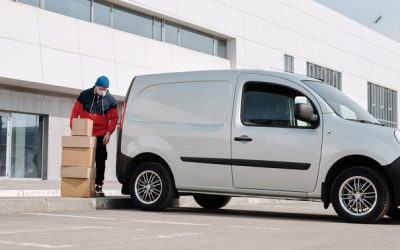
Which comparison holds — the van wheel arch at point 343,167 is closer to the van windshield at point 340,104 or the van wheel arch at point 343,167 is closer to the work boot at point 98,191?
the van windshield at point 340,104

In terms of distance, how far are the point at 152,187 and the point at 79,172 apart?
121cm

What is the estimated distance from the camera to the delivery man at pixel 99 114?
34.7 feet

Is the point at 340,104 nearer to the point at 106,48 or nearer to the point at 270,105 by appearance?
the point at 270,105

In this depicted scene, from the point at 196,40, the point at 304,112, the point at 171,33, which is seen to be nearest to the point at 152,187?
the point at 304,112

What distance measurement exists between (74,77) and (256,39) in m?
12.5

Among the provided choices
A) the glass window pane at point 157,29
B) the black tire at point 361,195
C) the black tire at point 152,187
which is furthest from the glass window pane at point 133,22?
the black tire at point 361,195

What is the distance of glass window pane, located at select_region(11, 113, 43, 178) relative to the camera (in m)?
22.4

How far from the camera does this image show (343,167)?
8719mm

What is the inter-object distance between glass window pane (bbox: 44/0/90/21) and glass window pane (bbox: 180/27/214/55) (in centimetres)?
584

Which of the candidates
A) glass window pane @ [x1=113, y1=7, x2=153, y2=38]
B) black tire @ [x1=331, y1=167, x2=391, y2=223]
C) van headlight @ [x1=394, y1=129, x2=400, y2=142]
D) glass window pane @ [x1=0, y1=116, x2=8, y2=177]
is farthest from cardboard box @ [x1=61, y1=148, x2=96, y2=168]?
glass window pane @ [x1=113, y1=7, x2=153, y2=38]

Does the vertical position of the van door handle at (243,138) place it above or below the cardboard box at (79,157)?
above

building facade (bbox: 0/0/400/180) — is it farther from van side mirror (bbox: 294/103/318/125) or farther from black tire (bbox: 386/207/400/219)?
van side mirror (bbox: 294/103/318/125)

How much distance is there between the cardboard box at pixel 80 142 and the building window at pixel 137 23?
1187 cm

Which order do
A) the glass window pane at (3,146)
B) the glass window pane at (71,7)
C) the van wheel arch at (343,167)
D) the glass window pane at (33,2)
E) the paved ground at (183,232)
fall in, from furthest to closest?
1. the glass window pane at (71,7)
2. the glass window pane at (3,146)
3. the glass window pane at (33,2)
4. the van wheel arch at (343,167)
5. the paved ground at (183,232)
